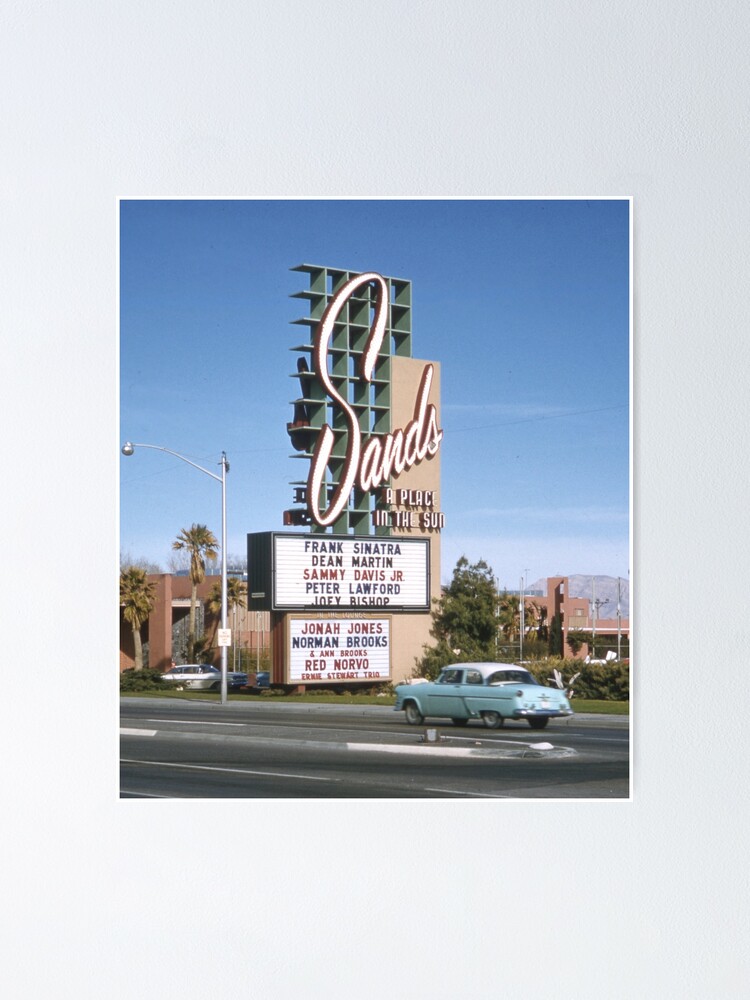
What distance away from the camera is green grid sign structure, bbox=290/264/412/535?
6.49 m

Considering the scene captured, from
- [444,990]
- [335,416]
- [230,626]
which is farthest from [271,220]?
[444,990]

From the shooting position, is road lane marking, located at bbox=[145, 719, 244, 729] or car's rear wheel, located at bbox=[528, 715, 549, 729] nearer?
road lane marking, located at bbox=[145, 719, 244, 729]

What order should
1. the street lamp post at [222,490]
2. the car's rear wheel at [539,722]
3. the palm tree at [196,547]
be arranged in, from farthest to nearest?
the car's rear wheel at [539,722] → the palm tree at [196,547] → the street lamp post at [222,490]

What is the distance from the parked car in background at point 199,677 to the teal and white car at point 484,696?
886 mm

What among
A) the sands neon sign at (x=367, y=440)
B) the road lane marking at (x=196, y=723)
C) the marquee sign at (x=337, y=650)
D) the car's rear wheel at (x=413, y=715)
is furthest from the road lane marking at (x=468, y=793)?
the sands neon sign at (x=367, y=440)

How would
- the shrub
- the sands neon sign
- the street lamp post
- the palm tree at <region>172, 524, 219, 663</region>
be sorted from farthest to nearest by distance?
the sands neon sign < the palm tree at <region>172, 524, 219, 663</region> < the street lamp post < the shrub

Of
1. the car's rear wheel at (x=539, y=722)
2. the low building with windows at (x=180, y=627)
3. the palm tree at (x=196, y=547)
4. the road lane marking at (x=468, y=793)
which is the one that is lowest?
the road lane marking at (x=468, y=793)

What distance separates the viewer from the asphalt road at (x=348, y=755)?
→ 20.2 feet

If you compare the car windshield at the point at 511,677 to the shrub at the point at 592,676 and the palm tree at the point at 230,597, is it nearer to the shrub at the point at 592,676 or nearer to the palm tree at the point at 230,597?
the shrub at the point at 592,676

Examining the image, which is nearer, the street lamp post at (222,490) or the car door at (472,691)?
the street lamp post at (222,490)

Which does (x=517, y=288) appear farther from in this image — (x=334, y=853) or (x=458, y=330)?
(x=334, y=853)

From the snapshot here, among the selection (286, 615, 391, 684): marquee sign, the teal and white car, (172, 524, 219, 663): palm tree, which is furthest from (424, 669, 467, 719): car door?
(172, 524, 219, 663): palm tree

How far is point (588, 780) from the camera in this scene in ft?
20.2

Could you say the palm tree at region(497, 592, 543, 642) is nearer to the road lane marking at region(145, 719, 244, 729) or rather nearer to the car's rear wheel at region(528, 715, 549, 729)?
the car's rear wheel at region(528, 715, 549, 729)
